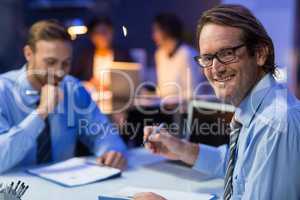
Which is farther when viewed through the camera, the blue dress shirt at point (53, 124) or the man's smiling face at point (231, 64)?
the blue dress shirt at point (53, 124)

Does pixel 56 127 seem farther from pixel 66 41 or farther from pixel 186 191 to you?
pixel 186 191

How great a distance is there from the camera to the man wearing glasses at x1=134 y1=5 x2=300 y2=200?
1198mm

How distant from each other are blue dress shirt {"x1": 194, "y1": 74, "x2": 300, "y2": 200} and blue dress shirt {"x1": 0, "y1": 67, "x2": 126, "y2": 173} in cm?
88

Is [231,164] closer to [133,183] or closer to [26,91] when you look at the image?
[133,183]

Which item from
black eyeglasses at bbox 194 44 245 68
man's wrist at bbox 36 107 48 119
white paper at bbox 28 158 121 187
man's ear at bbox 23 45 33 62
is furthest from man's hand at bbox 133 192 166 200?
man's ear at bbox 23 45 33 62

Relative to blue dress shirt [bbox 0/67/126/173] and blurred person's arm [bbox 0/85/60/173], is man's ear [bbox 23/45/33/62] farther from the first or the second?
blurred person's arm [bbox 0/85/60/173]

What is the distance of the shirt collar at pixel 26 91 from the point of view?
6.68ft

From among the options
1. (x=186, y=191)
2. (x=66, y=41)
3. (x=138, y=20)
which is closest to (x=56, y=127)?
(x=66, y=41)

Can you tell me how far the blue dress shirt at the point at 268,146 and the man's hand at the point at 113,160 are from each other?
708 millimetres

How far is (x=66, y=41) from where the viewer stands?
6.88 feet

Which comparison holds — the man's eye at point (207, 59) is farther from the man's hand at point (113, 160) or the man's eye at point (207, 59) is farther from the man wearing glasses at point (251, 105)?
the man's hand at point (113, 160)

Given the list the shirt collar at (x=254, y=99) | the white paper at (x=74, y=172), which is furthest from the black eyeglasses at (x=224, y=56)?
the white paper at (x=74, y=172)

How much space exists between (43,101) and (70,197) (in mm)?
567

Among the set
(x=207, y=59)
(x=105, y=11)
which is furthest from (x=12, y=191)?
(x=105, y=11)
